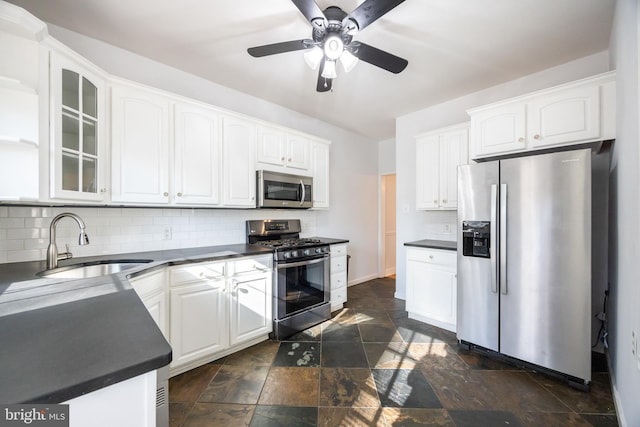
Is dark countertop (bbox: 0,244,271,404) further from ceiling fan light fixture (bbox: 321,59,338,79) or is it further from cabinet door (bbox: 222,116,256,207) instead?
ceiling fan light fixture (bbox: 321,59,338,79)

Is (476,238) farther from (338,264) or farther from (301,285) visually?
(301,285)

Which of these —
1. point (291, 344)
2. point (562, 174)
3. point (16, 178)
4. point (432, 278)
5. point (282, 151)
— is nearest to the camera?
point (16, 178)

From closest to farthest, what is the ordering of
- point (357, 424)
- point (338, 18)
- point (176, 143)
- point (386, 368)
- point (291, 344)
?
point (357, 424) → point (338, 18) → point (386, 368) → point (176, 143) → point (291, 344)

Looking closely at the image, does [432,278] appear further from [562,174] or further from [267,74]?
[267,74]

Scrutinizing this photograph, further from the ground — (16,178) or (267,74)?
(267,74)

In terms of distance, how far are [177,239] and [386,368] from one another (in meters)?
2.28

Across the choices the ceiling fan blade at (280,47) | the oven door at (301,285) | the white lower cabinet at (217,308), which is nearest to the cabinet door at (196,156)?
the white lower cabinet at (217,308)

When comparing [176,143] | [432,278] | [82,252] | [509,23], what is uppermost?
[509,23]

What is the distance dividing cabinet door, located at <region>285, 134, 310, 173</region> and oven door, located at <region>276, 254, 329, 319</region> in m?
1.19

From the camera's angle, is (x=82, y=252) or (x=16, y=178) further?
(x=82, y=252)

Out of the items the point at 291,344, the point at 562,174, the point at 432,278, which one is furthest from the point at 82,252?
the point at 562,174

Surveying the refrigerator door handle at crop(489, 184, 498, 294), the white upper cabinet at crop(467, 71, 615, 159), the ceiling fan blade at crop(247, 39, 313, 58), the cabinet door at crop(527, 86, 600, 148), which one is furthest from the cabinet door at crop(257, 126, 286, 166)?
the cabinet door at crop(527, 86, 600, 148)

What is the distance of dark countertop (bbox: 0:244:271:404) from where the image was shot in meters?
0.53

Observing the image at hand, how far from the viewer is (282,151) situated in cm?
312
